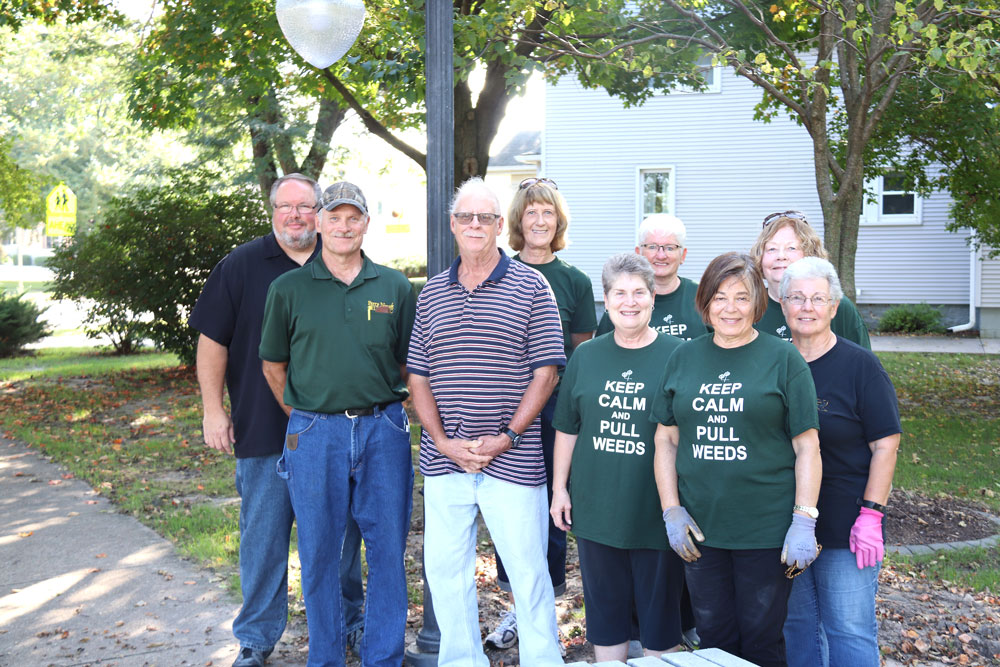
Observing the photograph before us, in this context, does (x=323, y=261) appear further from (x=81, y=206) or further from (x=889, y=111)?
(x=81, y=206)

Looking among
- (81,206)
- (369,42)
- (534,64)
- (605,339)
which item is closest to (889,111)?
(534,64)

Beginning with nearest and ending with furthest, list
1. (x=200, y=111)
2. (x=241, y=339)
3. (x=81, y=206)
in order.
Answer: (x=241, y=339) < (x=200, y=111) < (x=81, y=206)

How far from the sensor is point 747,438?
3.08 m

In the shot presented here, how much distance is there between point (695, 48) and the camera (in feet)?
28.3

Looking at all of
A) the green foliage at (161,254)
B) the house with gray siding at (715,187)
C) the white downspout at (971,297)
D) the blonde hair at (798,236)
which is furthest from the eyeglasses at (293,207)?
the white downspout at (971,297)

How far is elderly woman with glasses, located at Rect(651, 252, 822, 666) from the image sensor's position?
3051 millimetres

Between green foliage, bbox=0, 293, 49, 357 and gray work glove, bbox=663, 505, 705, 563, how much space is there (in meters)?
18.6

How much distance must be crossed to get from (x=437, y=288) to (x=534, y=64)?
4.46 metres

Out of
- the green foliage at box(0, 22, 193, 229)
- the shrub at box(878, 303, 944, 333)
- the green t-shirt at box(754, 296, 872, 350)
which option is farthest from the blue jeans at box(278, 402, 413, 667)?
the shrub at box(878, 303, 944, 333)

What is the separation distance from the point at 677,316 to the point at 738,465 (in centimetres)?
117

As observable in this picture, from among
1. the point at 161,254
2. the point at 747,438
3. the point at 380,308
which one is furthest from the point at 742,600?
the point at 161,254

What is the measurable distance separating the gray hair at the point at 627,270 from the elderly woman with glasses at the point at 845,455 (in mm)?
477

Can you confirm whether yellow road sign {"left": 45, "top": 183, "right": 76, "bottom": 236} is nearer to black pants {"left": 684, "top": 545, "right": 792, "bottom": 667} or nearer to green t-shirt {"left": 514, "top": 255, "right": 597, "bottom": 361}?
green t-shirt {"left": 514, "top": 255, "right": 597, "bottom": 361}

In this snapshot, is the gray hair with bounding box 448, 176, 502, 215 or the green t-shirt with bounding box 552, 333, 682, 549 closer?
the green t-shirt with bounding box 552, 333, 682, 549
